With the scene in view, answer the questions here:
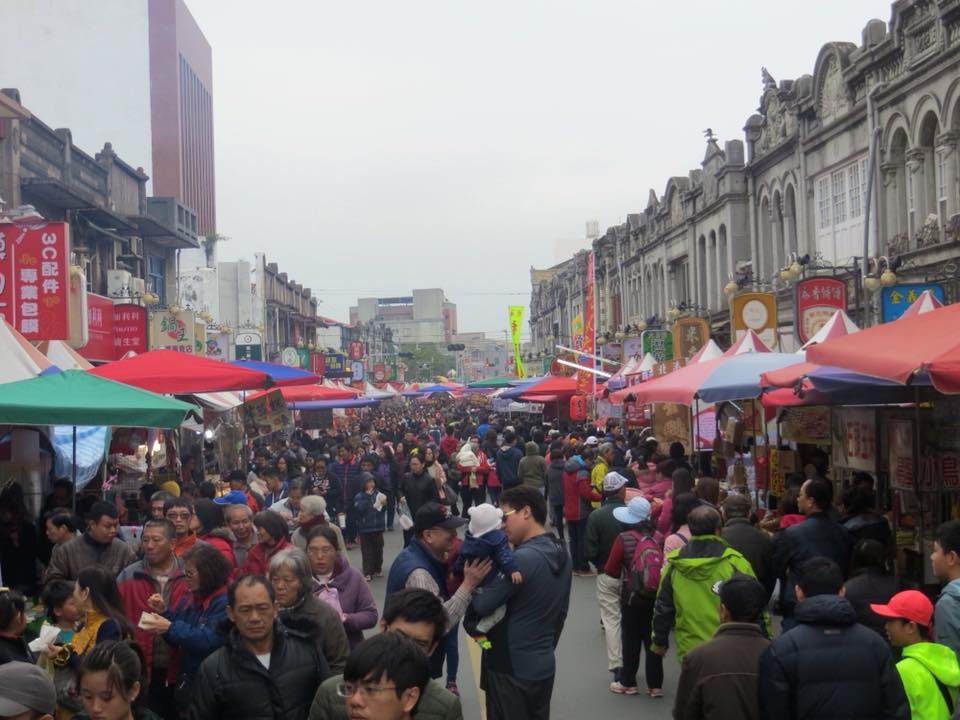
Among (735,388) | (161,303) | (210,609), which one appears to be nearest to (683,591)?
(210,609)

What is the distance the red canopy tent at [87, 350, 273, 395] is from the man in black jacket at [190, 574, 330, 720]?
7.67m

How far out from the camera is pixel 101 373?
13.0 meters

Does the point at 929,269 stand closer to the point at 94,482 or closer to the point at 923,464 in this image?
the point at 923,464

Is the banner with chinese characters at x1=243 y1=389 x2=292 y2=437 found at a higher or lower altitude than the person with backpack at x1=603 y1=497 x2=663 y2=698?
higher

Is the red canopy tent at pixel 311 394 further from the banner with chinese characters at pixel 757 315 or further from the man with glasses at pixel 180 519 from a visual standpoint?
the man with glasses at pixel 180 519

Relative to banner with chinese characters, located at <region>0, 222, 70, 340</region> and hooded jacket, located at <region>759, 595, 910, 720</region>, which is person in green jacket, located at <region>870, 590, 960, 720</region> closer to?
hooded jacket, located at <region>759, 595, 910, 720</region>

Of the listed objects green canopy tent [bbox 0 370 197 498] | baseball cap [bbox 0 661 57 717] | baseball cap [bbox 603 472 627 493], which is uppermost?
green canopy tent [bbox 0 370 197 498]

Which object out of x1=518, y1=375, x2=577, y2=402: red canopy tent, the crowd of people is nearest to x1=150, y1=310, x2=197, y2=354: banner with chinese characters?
x1=518, y1=375, x2=577, y2=402: red canopy tent

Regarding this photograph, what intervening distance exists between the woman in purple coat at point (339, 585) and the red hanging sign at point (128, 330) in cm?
1909

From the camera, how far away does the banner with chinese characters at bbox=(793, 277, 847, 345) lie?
1803 cm

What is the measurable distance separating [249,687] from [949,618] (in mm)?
3506

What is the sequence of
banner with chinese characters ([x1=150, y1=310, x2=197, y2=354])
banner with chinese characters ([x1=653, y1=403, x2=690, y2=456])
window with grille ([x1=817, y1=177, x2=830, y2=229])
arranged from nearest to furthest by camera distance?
1. banner with chinese characters ([x1=653, y1=403, x2=690, y2=456])
2. window with grille ([x1=817, y1=177, x2=830, y2=229])
3. banner with chinese characters ([x1=150, y1=310, x2=197, y2=354])

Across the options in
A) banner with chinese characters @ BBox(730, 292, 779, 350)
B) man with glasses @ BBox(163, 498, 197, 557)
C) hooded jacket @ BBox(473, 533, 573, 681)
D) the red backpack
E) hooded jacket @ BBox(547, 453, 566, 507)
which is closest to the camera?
hooded jacket @ BBox(473, 533, 573, 681)

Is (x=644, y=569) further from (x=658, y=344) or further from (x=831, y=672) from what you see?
(x=658, y=344)
